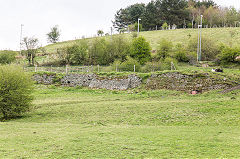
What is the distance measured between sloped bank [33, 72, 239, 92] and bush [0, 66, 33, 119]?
17.8 metres

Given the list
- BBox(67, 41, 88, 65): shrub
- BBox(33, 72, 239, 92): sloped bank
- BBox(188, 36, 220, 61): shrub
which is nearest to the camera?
BBox(33, 72, 239, 92): sloped bank

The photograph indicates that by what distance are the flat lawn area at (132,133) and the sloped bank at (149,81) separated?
5326 mm

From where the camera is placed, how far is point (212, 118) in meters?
21.3

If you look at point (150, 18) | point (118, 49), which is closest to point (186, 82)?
point (118, 49)

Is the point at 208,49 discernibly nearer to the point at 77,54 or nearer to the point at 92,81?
the point at 92,81

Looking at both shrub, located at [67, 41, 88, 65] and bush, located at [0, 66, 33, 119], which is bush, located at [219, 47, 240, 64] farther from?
bush, located at [0, 66, 33, 119]

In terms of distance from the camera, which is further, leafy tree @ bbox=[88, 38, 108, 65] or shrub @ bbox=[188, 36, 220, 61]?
leafy tree @ bbox=[88, 38, 108, 65]

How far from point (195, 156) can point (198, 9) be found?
421 ft

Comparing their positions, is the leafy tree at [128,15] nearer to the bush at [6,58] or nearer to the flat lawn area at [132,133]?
the bush at [6,58]

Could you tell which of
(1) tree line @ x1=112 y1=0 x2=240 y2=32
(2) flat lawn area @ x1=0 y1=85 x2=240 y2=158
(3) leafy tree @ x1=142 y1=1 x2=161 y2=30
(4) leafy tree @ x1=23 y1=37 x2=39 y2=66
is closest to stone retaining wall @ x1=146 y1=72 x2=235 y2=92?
(2) flat lawn area @ x1=0 y1=85 x2=240 y2=158

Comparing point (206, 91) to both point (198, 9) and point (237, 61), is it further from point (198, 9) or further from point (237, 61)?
point (198, 9)

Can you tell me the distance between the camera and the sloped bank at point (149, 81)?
1418 inches

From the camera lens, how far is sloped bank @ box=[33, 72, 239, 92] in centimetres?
3602

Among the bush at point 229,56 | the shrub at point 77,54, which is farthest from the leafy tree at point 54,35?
the bush at point 229,56
